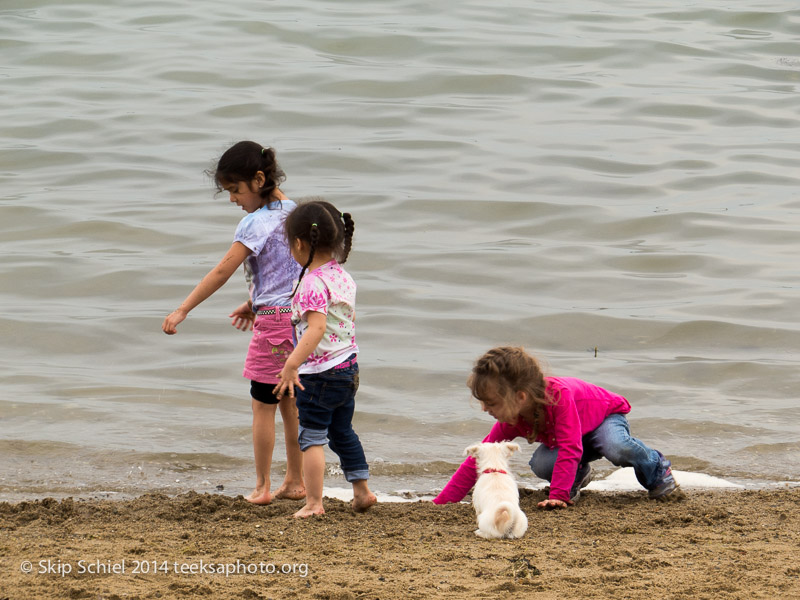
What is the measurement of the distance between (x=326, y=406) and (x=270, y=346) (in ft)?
1.78

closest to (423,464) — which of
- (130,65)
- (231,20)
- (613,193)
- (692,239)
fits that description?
(692,239)

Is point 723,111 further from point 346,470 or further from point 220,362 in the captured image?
point 346,470

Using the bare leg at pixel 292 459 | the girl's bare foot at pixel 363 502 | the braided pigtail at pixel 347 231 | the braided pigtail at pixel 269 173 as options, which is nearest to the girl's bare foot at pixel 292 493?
the bare leg at pixel 292 459

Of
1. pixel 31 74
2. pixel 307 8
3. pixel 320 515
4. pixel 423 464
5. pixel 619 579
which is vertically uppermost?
pixel 307 8

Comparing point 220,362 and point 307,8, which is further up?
point 307,8

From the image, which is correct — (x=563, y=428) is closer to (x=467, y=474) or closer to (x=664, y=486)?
(x=467, y=474)

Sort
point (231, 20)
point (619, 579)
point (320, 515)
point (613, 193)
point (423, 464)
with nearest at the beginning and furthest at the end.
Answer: point (619, 579), point (320, 515), point (423, 464), point (613, 193), point (231, 20)

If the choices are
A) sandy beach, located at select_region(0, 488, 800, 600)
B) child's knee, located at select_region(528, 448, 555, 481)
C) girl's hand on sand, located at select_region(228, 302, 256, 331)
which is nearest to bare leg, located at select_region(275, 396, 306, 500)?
sandy beach, located at select_region(0, 488, 800, 600)

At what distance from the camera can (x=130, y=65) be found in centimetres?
1597

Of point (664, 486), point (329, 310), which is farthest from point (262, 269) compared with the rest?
point (664, 486)

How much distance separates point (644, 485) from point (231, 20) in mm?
15063

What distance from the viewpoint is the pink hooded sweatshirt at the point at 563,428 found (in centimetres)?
448

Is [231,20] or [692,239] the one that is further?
[231,20]

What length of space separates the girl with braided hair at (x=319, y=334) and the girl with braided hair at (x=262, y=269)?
12.9 inches
